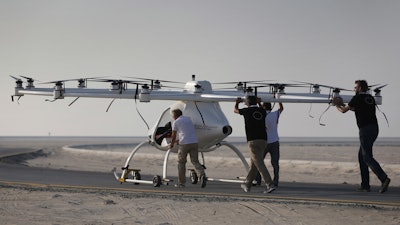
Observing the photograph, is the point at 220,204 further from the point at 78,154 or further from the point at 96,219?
the point at 78,154

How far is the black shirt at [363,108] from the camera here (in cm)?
1546

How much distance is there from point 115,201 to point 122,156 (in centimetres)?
3069

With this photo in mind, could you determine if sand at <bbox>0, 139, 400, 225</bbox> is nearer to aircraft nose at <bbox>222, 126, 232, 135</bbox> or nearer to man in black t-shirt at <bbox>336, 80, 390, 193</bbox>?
man in black t-shirt at <bbox>336, 80, 390, 193</bbox>

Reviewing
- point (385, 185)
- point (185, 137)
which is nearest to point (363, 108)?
point (385, 185)

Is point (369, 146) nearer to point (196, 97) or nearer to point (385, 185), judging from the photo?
point (385, 185)

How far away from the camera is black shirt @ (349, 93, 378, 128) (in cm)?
1546

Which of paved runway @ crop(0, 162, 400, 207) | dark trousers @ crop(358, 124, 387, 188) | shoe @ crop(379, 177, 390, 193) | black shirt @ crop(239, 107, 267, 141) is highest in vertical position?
black shirt @ crop(239, 107, 267, 141)

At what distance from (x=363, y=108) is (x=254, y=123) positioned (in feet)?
8.08

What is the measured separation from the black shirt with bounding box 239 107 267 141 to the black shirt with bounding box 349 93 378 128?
6.74ft

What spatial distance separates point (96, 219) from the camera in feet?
38.9

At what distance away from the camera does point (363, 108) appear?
1548cm

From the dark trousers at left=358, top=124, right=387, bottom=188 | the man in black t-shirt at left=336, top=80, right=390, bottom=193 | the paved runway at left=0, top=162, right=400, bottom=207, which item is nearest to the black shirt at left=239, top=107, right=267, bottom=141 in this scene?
the paved runway at left=0, top=162, right=400, bottom=207

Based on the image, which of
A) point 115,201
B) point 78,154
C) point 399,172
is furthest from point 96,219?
point 78,154

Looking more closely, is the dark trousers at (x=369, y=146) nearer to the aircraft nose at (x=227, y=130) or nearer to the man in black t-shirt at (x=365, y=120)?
the man in black t-shirt at (x=365, y=120)
